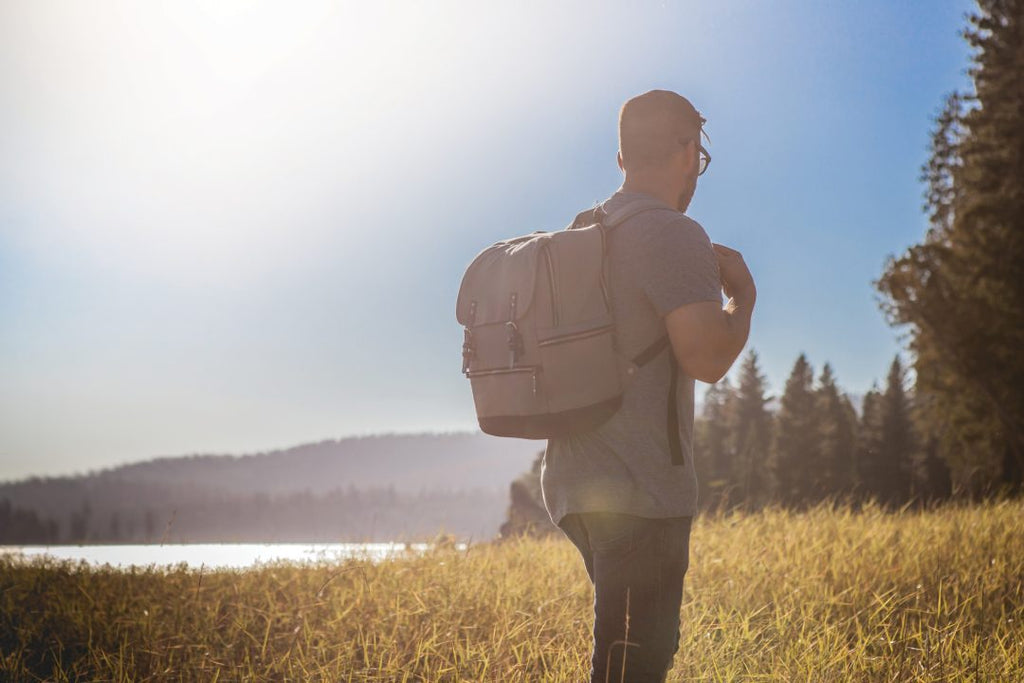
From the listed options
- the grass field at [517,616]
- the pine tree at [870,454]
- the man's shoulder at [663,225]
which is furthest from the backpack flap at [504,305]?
the pine tree at [870,454]

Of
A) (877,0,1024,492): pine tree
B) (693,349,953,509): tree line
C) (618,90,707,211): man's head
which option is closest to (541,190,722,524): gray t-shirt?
(618,90,707,211): man's head

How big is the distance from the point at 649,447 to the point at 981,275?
18.1 meters

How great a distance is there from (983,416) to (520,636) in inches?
711

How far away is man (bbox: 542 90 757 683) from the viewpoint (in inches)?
93.4

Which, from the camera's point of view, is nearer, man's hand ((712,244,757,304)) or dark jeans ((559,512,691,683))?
dark jeans ((559,512,691,683))

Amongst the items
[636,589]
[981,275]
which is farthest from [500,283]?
[981,275]

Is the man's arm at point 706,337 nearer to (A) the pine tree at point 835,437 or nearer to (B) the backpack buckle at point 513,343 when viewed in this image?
(B) the backpack buckle at point 513,343

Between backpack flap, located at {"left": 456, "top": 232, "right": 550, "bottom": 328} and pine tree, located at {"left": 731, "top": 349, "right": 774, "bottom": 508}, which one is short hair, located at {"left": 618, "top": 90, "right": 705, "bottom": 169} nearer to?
backpack flap, located at {"left": 456, "top": 232, "right": 550, "bottom": 328}

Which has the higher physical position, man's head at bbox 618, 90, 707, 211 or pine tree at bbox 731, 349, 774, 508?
pine tree at bbox 731, 349, 774, 508

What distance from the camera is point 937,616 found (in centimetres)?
518

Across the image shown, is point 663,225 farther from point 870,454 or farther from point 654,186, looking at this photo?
point 870,454

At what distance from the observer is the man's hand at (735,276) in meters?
2.62

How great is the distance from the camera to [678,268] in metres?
2.37

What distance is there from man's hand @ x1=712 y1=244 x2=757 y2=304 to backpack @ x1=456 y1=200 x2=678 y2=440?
0.32 metres
